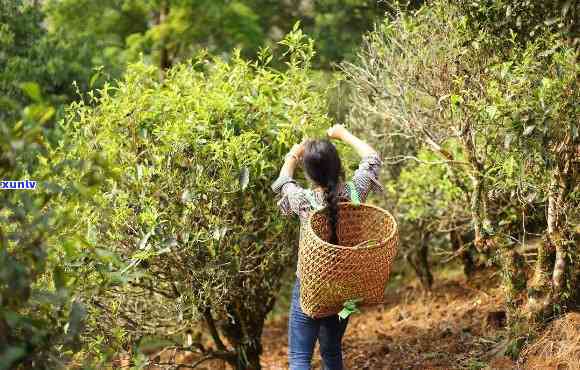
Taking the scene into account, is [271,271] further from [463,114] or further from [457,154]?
[457,154]

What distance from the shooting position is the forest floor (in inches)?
187

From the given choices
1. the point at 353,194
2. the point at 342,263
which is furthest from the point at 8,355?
the point at 353,194

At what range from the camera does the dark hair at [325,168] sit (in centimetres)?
397

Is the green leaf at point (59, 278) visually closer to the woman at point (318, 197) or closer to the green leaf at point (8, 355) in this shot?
the green leaf at point (8, 355)

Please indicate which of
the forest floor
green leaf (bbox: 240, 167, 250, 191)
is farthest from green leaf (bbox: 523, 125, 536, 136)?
green leaf (bbox: 240, 167, 250, 191)

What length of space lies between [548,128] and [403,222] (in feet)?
13.8

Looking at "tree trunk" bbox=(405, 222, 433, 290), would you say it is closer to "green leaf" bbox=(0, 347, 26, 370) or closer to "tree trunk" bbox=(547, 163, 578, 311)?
"tree trunk" bbox=(547, 163, 578, 311)

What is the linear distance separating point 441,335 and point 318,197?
115 inches

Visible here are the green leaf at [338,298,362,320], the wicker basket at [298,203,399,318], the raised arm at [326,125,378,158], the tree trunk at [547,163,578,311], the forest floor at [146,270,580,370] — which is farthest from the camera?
the forest floor at [146,270,580,370]

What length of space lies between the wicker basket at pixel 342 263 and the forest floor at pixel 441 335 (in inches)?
52.0

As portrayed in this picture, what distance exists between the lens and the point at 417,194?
7.60 metres

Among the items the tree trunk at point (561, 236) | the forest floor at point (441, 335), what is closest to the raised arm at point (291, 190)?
the tree trunk at point (561, 236)

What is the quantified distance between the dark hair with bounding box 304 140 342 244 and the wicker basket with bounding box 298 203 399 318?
7 cm

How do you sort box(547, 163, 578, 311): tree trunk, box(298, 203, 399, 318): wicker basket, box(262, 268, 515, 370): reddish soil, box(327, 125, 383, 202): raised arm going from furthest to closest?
1. box(262, 268, 515, 370): reddish soil
2. box(547, 163, 578, 311): tree trunk
3. box(327, 125, 383, 202): raised arm
4. box(298, 203, 399, 318): wicker basket
